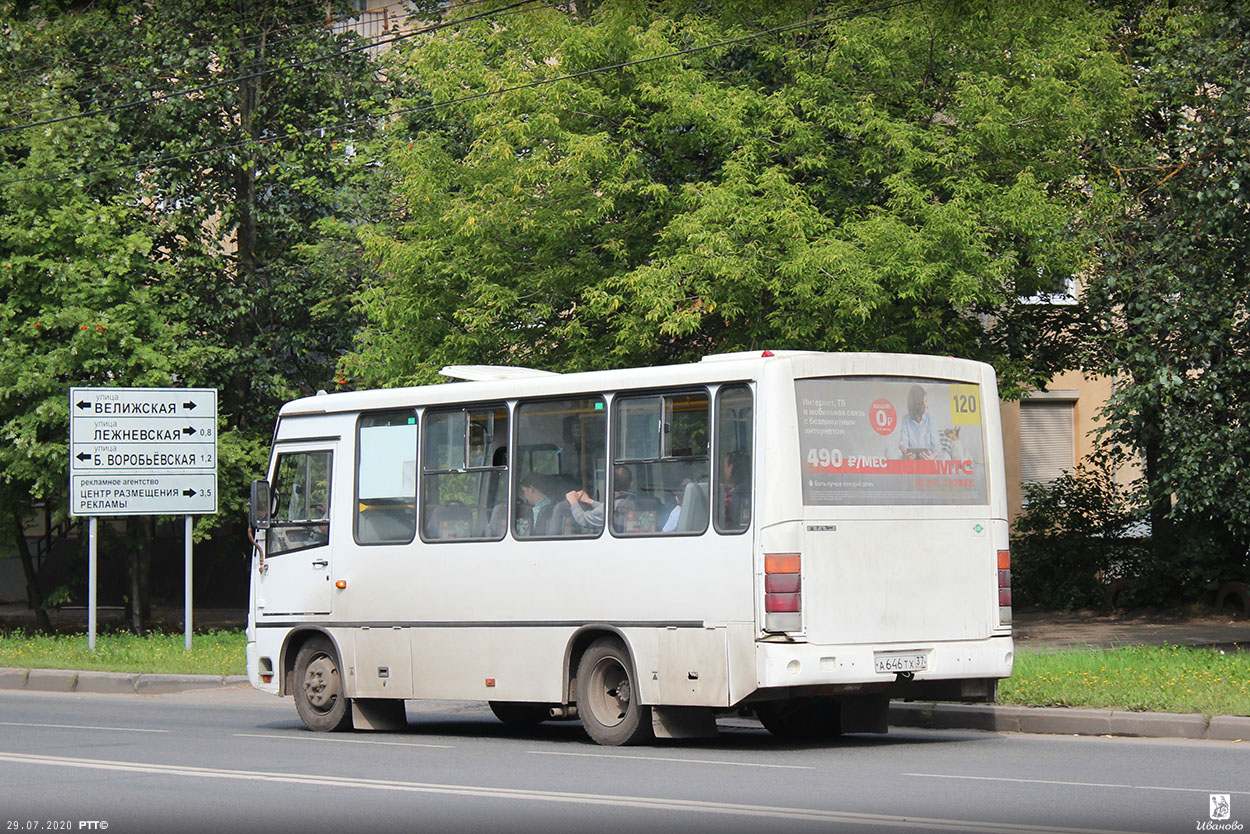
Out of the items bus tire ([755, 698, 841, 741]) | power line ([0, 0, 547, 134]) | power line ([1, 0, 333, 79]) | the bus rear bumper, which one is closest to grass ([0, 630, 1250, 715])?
the bus rear bumper

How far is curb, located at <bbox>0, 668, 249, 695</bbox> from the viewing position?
2031 cm

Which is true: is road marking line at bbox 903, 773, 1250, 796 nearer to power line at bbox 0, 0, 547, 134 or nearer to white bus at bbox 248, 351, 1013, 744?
white bus at bbox 248, 351, 1013, 744

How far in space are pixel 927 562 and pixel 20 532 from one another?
20.5 metres

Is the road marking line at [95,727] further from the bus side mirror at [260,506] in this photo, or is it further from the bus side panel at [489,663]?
the bus side panel at [489,663]

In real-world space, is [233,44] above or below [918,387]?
above

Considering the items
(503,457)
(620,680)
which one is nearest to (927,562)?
(620,680)

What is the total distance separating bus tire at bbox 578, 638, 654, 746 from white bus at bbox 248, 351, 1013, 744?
0.06ft

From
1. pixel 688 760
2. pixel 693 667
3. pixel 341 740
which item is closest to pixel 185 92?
pixel 341 740

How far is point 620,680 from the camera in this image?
1324 centimetres

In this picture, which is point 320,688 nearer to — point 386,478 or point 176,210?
point 386,478

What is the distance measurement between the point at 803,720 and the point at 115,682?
9.90 metres

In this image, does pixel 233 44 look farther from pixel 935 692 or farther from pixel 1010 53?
pixel 935 692

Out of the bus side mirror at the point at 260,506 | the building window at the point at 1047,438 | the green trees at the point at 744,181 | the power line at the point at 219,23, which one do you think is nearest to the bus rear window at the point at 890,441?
the bus side mirror at the point at 260,506

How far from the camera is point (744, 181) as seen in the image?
773 inches
